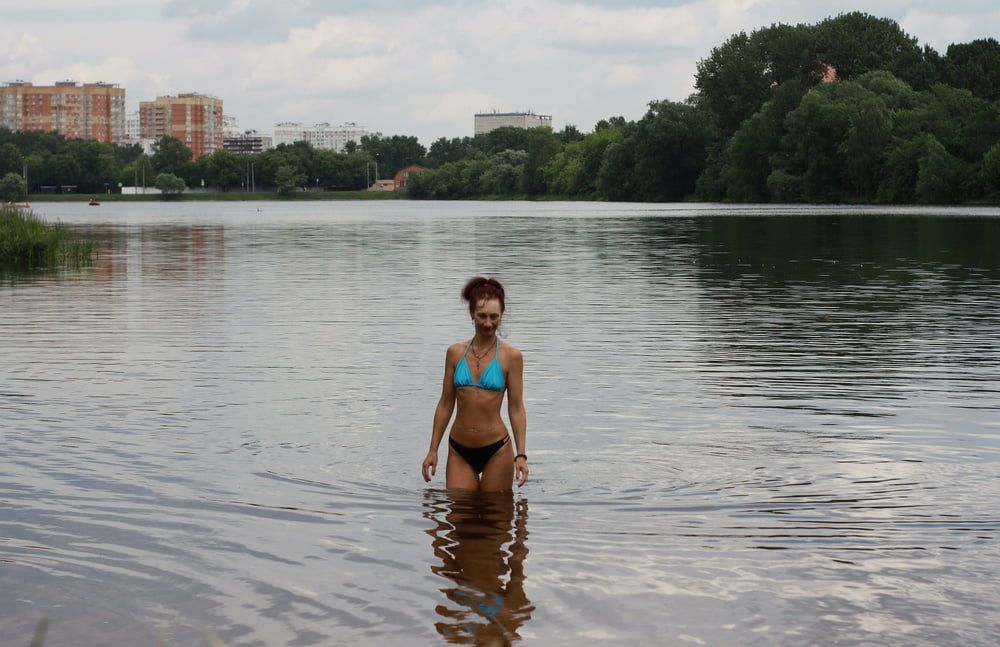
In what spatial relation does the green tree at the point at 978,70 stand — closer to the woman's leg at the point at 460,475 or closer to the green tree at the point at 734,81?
the green tree at the point at 734,81

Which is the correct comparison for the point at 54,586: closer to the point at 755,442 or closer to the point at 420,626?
the point at 420,626

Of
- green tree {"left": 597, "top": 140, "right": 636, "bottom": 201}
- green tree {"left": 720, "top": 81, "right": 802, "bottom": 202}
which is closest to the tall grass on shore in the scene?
green tree {"left": 720, "top": 81, "right": 802, "bottom": 202}

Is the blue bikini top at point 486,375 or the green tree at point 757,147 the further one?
the green tree at point 757,147

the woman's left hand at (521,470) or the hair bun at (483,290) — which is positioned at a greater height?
the hair bun at (483,290)

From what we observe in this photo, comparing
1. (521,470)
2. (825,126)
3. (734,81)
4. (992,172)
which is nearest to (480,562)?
(521,470)

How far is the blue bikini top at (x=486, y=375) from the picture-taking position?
9.88m

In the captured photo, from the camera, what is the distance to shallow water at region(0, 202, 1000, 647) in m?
7.70

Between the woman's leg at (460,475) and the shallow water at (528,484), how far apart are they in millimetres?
158

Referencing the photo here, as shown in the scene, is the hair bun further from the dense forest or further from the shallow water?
→ the dense forest

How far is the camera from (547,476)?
37.7 ft

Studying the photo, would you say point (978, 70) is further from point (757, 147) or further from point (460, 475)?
point (460, 475)

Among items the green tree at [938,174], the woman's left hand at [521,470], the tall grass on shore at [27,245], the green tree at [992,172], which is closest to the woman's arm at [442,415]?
the woman's left hand at [521,470]

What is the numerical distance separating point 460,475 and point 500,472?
34 cm

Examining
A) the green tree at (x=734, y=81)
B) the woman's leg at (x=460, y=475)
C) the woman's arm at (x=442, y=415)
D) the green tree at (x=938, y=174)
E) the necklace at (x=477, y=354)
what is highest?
the green tree at (x=734, y=81)
